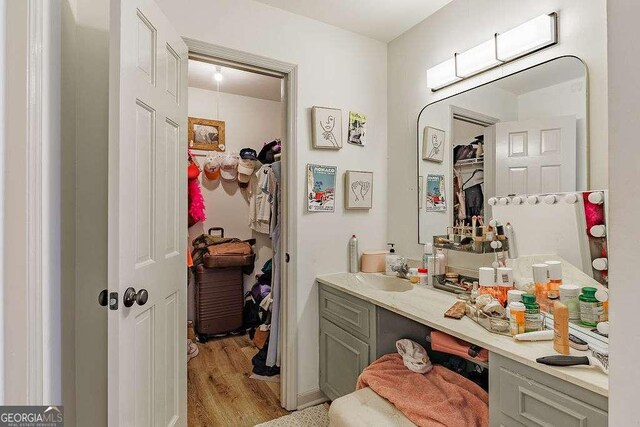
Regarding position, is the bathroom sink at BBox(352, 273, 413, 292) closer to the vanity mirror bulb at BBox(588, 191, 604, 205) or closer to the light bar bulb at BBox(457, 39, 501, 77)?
the vanity mirror bulb at BBox(588, 191, 604, 205)

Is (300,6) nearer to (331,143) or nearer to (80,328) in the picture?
(331,143)

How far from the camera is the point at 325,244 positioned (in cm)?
214

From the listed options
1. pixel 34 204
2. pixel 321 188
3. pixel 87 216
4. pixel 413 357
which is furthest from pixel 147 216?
pixel 413 357

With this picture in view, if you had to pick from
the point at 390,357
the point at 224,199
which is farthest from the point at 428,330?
the point at 224,199

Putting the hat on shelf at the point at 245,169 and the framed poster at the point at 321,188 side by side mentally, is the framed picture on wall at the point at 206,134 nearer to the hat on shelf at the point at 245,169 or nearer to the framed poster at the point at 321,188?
the hat on shelf at the point at 245,169

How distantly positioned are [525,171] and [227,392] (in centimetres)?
222

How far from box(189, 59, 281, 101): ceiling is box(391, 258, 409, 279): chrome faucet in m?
1.92

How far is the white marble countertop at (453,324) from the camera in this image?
87 centimetres

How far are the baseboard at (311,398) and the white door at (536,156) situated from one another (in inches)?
64.2

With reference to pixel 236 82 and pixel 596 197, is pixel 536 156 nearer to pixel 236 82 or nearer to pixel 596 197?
pixel 596 197

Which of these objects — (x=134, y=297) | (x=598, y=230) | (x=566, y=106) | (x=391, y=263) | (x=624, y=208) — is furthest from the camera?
(x=391, y=263)

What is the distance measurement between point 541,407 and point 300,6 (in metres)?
2.22

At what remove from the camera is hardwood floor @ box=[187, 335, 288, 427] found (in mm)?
1918

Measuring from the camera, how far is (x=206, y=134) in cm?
340
